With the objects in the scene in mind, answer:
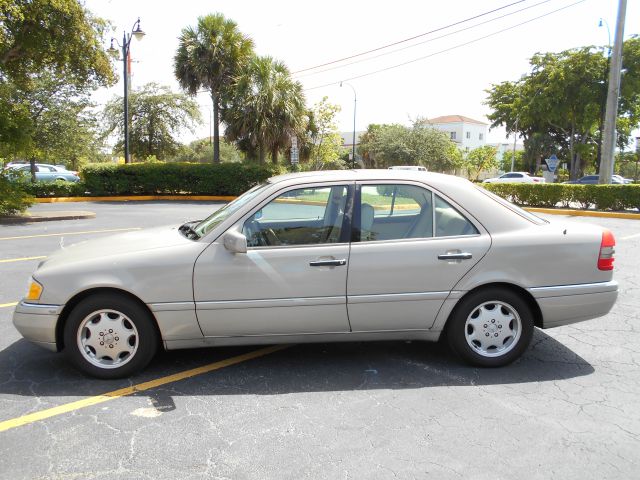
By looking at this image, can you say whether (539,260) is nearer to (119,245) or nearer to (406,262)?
(406,262)

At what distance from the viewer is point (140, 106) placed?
4016 centimetres

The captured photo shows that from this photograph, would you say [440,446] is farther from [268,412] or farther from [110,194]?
[110,194]

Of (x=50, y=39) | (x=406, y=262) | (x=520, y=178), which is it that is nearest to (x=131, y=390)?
(x=406, y=262)

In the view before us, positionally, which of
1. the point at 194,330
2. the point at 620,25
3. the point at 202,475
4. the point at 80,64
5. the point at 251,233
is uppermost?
the point at 620,25

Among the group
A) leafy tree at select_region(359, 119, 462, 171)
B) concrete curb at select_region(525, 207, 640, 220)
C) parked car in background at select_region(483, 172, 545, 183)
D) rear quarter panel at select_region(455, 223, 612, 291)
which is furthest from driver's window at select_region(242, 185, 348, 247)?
leafy tree at select_region(359, 119, 462, 171)

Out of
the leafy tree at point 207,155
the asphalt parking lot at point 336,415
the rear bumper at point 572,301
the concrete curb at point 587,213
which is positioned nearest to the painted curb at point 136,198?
the concrete curb at point 587,213

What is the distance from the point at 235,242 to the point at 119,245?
3.60 feet

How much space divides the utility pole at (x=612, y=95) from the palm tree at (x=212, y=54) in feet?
51.9

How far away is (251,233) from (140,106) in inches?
1569

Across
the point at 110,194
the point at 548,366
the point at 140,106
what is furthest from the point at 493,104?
the point at 548,366

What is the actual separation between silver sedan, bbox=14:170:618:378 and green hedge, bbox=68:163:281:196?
2050 centimetres

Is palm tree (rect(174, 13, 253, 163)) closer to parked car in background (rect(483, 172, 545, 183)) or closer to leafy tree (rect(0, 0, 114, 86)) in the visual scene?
leafy tree (rect(0, 0, 114, 86))

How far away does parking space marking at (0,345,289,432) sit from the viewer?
331cm

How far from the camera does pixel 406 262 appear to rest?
393cm
